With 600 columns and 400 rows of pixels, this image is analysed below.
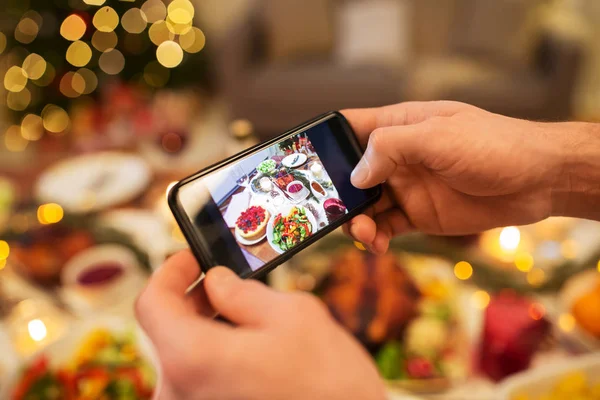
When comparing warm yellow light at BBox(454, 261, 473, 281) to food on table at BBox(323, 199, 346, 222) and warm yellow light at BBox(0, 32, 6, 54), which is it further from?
warm yellow light at BBox(0, 32, 6, 54)

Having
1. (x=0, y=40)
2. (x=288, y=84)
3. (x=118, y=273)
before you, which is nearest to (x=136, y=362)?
(x=118, y=273)

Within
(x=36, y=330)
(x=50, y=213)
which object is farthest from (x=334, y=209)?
(x=50, y=213)

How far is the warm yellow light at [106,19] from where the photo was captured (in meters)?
1.92

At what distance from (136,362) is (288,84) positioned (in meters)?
1.45

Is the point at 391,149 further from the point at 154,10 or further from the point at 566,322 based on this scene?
the point at 154,10

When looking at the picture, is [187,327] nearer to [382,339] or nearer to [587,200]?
[382,339]

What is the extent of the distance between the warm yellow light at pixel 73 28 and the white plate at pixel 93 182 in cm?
93

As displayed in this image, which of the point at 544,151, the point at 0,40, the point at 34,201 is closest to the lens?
the point at 544,151

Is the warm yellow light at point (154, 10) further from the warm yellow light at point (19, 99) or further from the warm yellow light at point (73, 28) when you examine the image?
the warm yellow light at point (19, 99)

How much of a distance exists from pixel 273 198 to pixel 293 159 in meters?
0.07

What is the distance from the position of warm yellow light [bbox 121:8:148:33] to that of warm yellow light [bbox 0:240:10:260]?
1.39 metres

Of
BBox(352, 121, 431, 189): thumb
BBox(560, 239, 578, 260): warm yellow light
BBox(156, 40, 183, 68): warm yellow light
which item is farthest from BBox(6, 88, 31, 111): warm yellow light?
BBox(560, 239, 578, 260): warm yellow light

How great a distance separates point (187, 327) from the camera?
0.40 metres

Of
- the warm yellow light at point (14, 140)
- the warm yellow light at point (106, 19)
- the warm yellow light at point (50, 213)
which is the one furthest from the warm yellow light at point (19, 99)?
the warm yellow light at point (50, 213)
